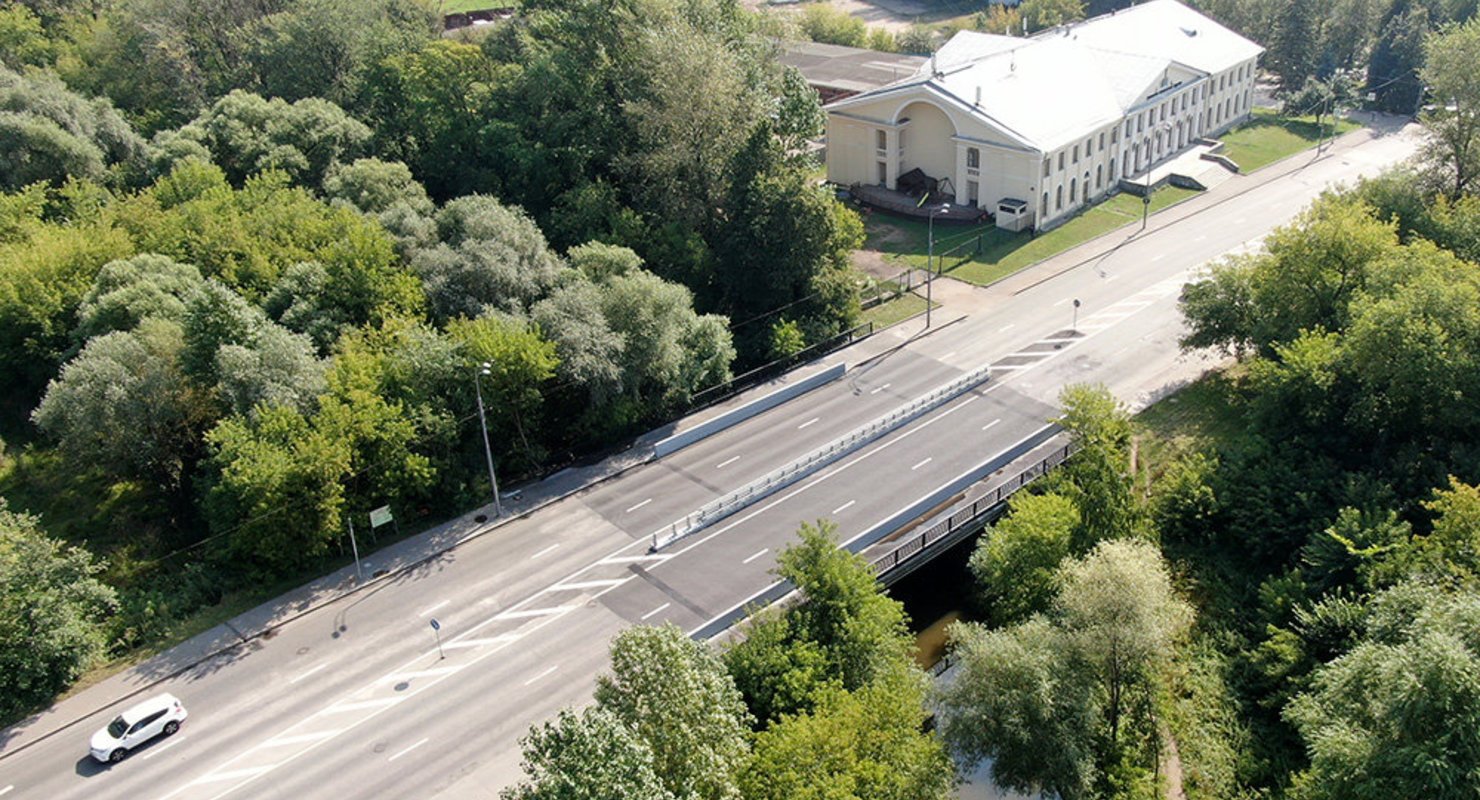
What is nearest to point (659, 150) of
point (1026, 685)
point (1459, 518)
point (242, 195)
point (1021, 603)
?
point (242, 195)

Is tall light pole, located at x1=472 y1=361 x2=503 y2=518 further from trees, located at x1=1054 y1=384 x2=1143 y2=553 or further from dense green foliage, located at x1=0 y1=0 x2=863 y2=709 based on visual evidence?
trees, located at x1=1054 y1=384 x2=1143 y2=553

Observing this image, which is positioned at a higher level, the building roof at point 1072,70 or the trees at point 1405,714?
the building roof at point 1072,70

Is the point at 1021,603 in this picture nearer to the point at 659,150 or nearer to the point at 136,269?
the point at 659,150

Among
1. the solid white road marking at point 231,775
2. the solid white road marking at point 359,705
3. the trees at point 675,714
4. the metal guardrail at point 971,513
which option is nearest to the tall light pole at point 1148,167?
the metal guardrail at point 971,513

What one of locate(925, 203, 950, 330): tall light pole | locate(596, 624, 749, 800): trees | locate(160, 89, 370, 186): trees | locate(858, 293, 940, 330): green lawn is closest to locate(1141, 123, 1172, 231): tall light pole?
locate(925, 203, 950, 330): tall light pole

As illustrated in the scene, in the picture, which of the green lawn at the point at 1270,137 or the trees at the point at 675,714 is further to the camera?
the green lawn at the point at 1270,137

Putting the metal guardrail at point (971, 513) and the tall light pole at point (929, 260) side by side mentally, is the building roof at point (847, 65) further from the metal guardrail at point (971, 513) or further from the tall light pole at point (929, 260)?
the metal guardrail at point (971, 513)

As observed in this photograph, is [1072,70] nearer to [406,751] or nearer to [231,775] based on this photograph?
[406,751]
